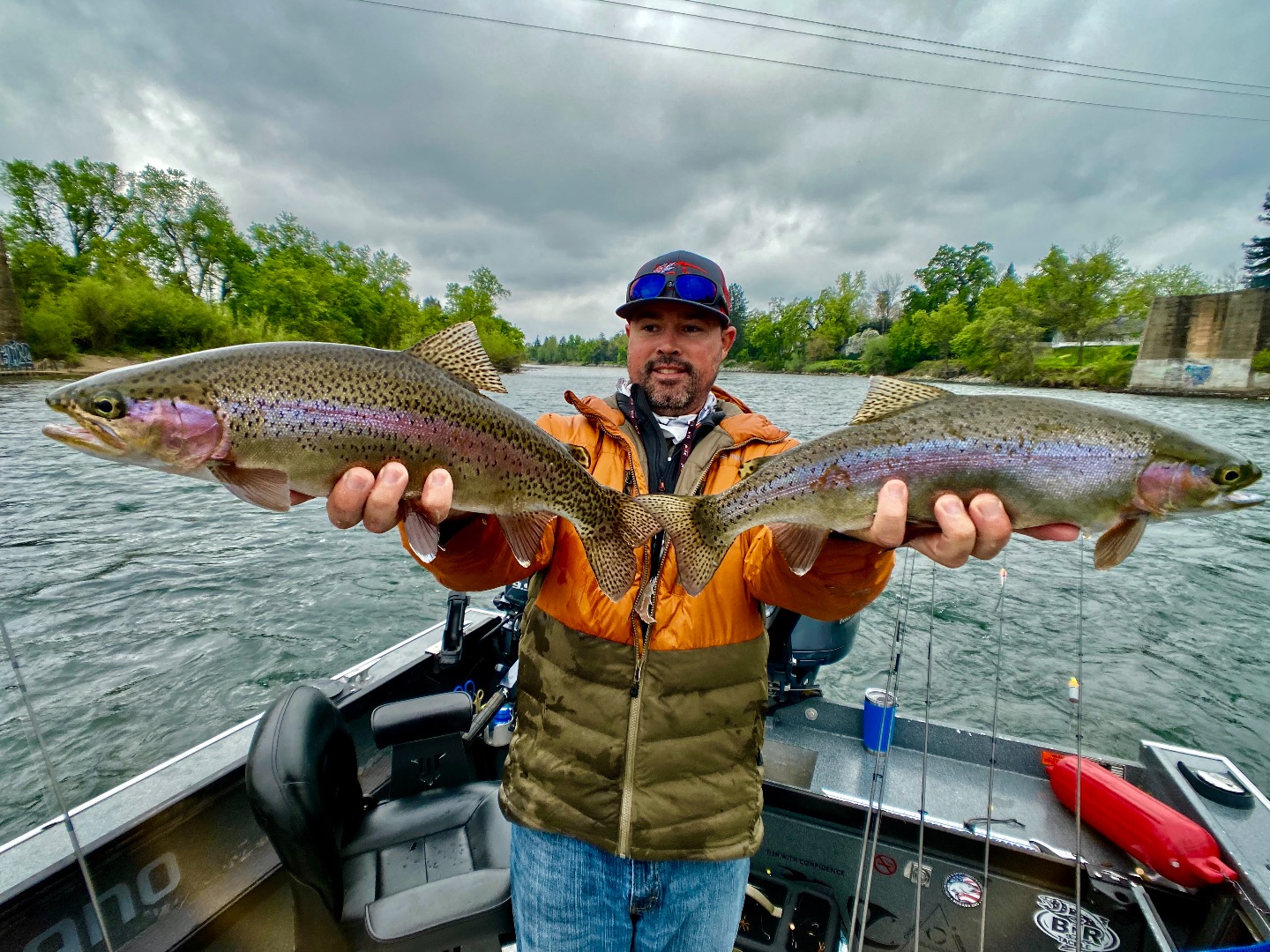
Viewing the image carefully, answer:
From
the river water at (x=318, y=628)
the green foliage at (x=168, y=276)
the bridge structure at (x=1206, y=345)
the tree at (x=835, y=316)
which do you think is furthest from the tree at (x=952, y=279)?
the river water at (x=318, y=628)

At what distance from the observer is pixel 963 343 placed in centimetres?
5475

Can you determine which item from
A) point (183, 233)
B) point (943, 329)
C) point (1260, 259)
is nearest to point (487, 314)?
point (183, 233)

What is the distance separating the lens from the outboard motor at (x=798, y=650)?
412cm

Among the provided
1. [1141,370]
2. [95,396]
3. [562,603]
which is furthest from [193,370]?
[1141,370]

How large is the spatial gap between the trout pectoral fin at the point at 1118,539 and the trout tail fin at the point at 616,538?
188 centimetres

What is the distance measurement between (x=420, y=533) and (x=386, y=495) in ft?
0.69

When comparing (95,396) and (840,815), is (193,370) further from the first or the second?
(840,815)

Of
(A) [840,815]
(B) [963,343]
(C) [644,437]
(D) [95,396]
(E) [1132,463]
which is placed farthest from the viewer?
(B) [963,343]

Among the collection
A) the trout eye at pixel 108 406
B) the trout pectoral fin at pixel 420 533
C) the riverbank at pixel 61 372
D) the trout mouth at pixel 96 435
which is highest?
the riverbank at pixel 61 372

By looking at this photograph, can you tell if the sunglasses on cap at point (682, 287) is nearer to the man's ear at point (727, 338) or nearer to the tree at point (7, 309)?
the man's ear at point (727, 338)

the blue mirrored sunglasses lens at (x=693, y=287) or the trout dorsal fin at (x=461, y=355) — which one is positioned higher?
the blue mirrored sunglasses lens at (x=693, y=287)

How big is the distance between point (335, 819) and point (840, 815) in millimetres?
2770

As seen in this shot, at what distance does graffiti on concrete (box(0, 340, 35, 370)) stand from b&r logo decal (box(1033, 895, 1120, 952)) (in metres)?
48.4

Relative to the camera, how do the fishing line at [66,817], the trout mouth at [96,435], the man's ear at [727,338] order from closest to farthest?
1. the trout mouth at [96,435]
2. the fishing line at [66,817]
3. the man's ear at [727,338]
